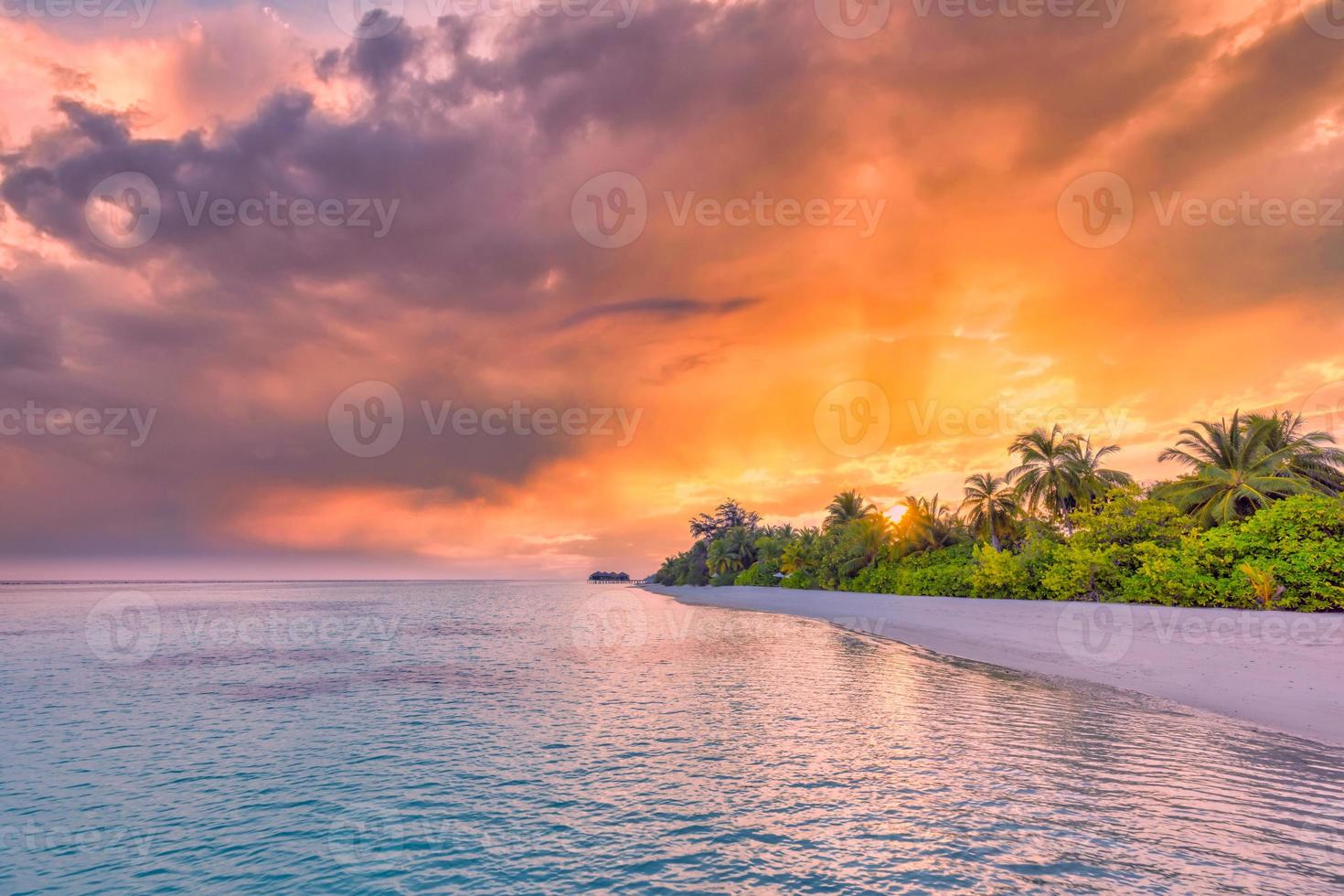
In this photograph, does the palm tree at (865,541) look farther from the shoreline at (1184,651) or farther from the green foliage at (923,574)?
the shoreline at (1184,651)

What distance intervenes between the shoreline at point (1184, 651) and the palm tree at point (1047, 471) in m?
16.1

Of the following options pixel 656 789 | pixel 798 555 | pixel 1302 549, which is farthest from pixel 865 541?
pixel 656 789

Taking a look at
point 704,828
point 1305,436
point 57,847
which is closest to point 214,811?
point 57,847

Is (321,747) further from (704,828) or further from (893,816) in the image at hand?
(893,816)

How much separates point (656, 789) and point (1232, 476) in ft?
128

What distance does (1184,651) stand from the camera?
21172mm

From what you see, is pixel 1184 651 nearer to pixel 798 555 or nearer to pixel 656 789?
pixel 656 789

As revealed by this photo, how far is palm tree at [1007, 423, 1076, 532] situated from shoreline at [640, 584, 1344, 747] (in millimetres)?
16116

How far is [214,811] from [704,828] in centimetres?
859

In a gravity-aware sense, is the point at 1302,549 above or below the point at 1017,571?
above

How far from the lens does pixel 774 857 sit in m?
8.59

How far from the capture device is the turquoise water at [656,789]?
8344 mm

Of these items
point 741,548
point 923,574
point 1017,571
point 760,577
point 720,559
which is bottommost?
point 760,577

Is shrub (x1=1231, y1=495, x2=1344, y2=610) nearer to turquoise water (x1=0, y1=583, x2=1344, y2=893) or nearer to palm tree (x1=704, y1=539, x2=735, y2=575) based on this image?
turquoise water (x1=0, y1=583, x2=1344, y2=893)
